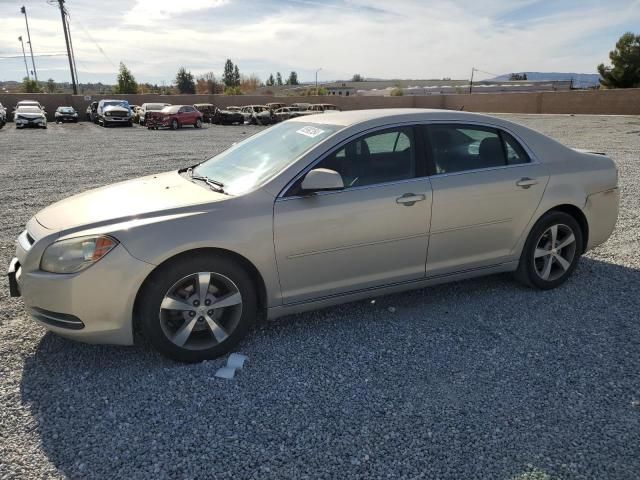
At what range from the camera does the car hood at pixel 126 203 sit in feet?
10.7

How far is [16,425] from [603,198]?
16.2 ft

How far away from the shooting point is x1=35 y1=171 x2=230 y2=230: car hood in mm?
3270

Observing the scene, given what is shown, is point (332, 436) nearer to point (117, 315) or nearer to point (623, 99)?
point (117, 315)

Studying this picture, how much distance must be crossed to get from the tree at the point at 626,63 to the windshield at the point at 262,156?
51346 millimetres

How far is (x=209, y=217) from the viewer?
3256 mm

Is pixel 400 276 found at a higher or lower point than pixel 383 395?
higher

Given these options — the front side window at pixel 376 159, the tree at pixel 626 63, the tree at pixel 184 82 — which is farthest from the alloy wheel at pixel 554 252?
Answer: the tree at pixel 184 82

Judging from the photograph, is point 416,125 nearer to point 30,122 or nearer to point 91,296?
point 91,296

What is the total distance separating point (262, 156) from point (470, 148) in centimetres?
173

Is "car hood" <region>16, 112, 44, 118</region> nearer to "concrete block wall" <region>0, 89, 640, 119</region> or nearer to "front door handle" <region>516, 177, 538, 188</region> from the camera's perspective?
"concrete block wall" <region>0, 89, 640, 119</region>

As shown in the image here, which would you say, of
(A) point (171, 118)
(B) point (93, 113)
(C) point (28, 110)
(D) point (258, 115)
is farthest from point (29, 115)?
(D) point (258, 115)

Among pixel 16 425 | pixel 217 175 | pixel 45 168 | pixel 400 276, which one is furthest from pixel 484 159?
pixel 45 168

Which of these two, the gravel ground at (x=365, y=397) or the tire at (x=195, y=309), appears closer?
the gravel ground at (x=365, y=397)

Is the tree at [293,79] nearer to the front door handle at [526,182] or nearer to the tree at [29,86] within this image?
the tree at [29,86]
